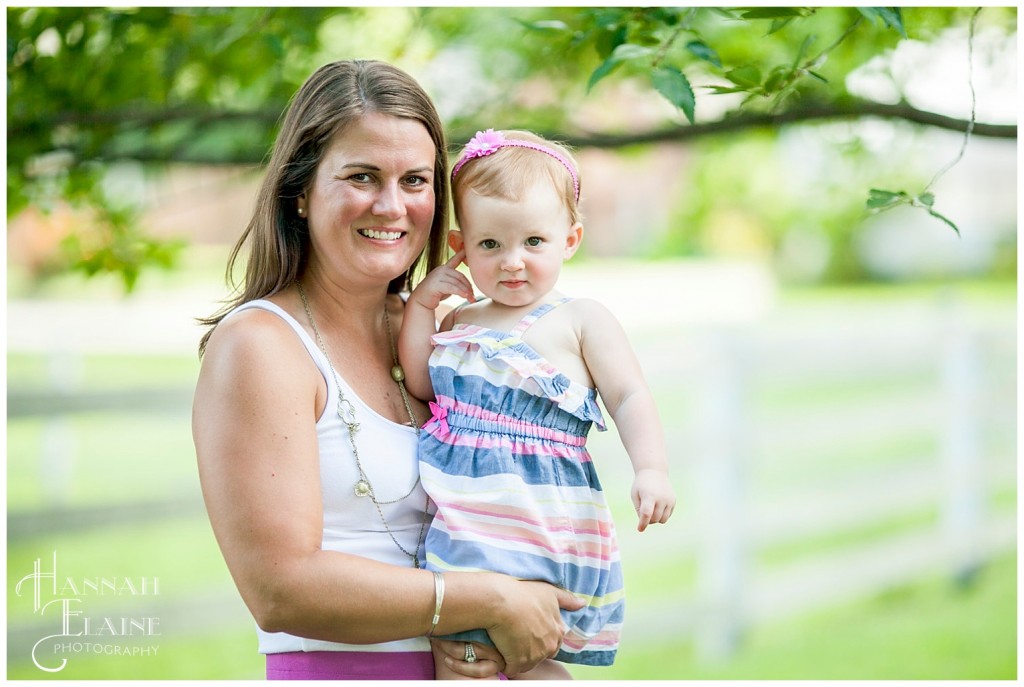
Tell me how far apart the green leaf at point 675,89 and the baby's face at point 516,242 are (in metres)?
0.26

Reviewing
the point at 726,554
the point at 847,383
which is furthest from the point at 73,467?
the point at 847,383

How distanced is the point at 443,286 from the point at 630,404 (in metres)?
0.41

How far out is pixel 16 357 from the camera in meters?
7.17

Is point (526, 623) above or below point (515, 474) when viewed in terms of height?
below

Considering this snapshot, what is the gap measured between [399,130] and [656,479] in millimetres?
726

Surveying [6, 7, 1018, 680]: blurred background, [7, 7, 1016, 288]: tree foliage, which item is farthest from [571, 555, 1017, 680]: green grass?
[7, 7, 1016, 288]: tree foliage

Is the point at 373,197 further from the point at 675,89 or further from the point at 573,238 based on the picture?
the point at 675,89

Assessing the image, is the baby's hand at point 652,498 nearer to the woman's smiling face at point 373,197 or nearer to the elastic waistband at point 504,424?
the elastic waistband at point 504,424

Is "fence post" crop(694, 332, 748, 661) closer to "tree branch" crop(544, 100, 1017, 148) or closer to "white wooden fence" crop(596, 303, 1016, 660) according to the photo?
"white wooden fence" crop(596, 303, 1016, 660)

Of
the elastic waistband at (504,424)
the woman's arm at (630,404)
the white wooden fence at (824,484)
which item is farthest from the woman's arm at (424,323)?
the white wooden fence at (824,484)

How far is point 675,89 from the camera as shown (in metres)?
1.73

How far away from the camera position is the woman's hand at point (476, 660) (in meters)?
1.72

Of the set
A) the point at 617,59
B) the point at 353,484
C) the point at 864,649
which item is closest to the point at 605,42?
the point at 617,59

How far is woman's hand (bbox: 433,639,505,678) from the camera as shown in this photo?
1.72 metres
